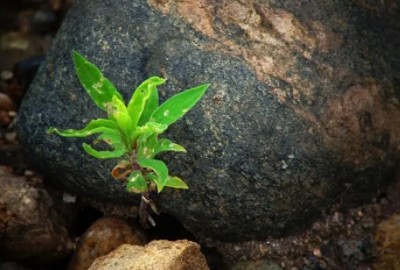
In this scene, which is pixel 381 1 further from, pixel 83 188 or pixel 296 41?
pixel 83 188

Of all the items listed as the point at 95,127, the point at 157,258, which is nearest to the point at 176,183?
the point at 157,258

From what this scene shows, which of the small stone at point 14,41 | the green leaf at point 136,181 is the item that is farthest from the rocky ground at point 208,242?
the small stone at point 14,41

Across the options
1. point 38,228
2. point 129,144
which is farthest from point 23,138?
point 129,144

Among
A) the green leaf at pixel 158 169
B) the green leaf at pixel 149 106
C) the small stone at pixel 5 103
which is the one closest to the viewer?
the green leaf at pixel 158 169

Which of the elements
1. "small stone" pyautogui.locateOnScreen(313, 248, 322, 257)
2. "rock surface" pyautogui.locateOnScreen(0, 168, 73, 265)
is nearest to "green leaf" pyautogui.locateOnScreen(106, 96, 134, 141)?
"rock surface" pyautogui.locateOnScreen(0, 168, 73, 265)

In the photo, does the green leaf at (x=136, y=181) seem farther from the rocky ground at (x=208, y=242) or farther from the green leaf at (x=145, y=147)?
the rocky ground at (x=208, y=242)

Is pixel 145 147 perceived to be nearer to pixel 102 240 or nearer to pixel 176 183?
pixel 176 183
